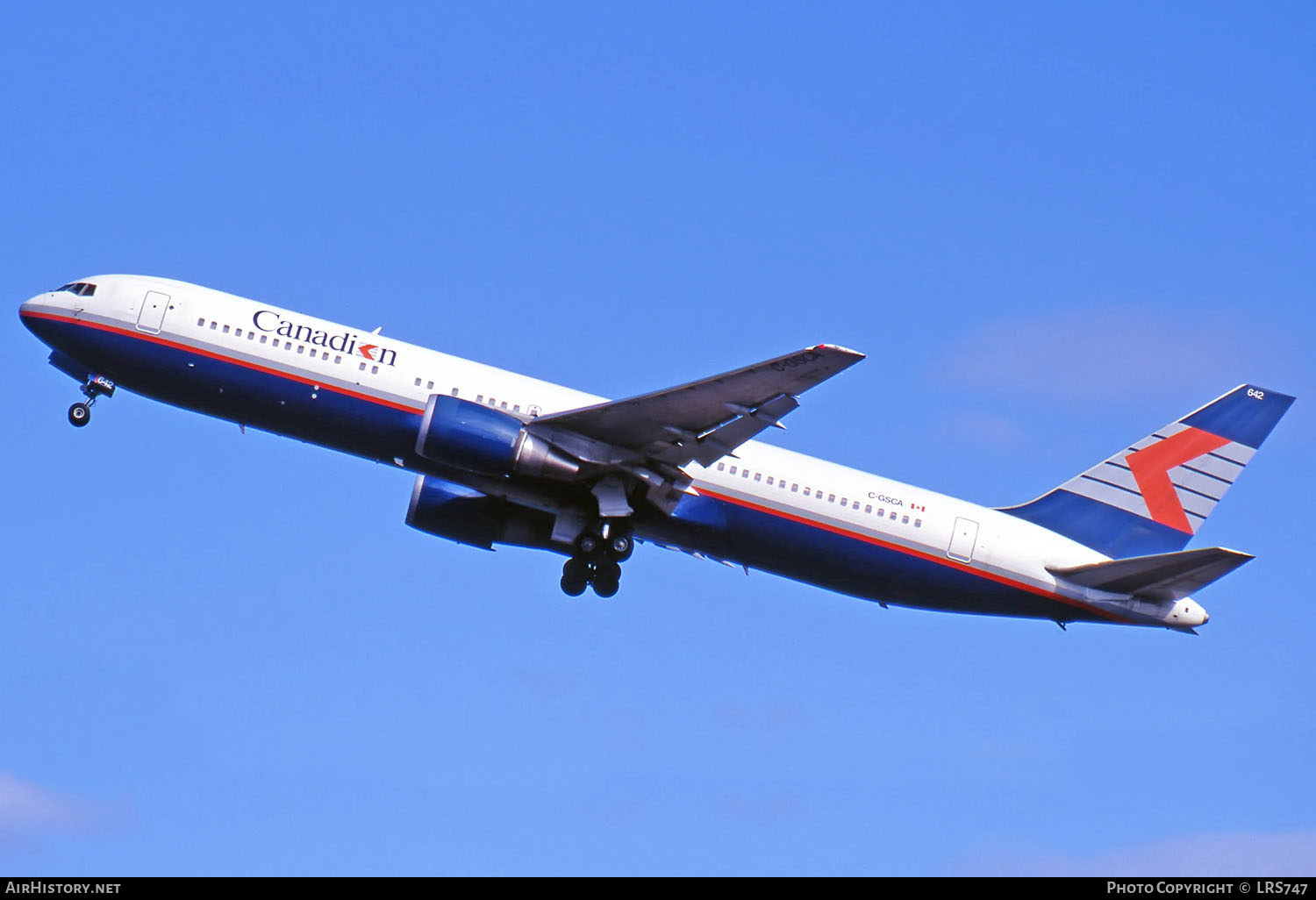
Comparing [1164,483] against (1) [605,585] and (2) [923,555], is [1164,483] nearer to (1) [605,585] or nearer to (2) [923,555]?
(2) [923,555]

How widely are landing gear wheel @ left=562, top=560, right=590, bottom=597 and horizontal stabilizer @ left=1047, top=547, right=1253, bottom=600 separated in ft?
35.9

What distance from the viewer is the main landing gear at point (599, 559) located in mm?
35312

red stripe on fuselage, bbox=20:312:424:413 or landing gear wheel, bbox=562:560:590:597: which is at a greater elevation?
red stripe on fuselage, bbox=20:312:424:413

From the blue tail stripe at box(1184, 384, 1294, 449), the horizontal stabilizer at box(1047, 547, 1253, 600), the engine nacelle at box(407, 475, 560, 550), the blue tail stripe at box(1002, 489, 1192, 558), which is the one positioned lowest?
the engine nacelle at box(407, 475, 560, 550)

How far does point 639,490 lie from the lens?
34.9 m

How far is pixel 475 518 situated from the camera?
38.0 m

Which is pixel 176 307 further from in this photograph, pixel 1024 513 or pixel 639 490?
pixel 1024 513

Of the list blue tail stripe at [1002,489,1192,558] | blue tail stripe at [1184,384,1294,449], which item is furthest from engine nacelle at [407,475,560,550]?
blue tail stripe at [1184,384,1294,449]

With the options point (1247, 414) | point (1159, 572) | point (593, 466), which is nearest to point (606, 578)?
point (593, 466)

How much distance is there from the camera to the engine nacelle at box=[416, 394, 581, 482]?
32.7m

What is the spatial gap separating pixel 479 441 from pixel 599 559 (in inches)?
180

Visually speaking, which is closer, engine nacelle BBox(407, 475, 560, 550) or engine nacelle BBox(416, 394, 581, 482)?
engine nacelle BBox(416, 394, 581, 482)

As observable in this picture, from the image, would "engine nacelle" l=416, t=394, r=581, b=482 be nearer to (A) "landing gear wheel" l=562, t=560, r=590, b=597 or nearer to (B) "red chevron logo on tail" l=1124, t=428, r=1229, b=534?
(A) "landing gear wheel" l=562, t=560, r=590, b=597

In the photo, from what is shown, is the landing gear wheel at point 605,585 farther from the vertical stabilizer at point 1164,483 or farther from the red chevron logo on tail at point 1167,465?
the red chevron logo on tail at point 1167,465
